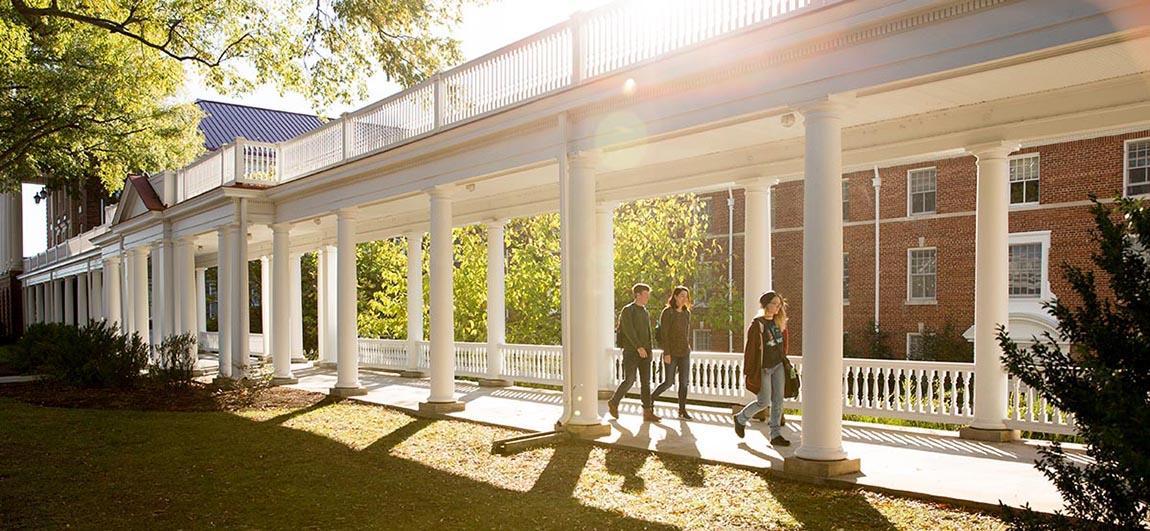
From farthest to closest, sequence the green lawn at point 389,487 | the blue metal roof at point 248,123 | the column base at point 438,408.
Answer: the blue metal roof at point 248,123
the column base at point 438,408
the green lawn at point 389,487

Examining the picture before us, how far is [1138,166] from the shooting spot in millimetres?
27156

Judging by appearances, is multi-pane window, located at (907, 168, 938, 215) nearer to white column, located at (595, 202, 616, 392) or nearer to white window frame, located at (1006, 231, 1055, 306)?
white window frame, located at (1006, 231, 1055, 306)

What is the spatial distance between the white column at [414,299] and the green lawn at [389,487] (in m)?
8.83

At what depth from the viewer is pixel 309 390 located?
20.1 metres

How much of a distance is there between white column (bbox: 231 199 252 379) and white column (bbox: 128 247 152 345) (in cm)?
845

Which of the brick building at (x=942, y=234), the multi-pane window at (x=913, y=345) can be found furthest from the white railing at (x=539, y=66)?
the multi-pane window at (x=913, y=345)

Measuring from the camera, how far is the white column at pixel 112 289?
32844 millimetres

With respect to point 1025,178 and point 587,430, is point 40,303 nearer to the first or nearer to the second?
point 1025,178

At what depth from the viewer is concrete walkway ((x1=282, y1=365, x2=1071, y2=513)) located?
26.2ft

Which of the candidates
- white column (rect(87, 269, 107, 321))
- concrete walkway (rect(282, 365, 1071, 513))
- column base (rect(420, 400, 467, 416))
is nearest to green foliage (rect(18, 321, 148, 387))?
concrete walkway (rect(282, 365, 1071, 513))

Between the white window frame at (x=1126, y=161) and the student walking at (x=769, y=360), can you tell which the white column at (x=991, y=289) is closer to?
the student walking at (x=769, y=360)

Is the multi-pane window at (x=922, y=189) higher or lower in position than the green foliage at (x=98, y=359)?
higher

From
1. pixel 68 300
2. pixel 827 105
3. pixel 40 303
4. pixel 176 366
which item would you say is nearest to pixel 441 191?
pixel 827 105

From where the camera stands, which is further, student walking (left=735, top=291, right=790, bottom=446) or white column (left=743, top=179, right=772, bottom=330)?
white column (left=743, top=179, right=772, bottom=330)
